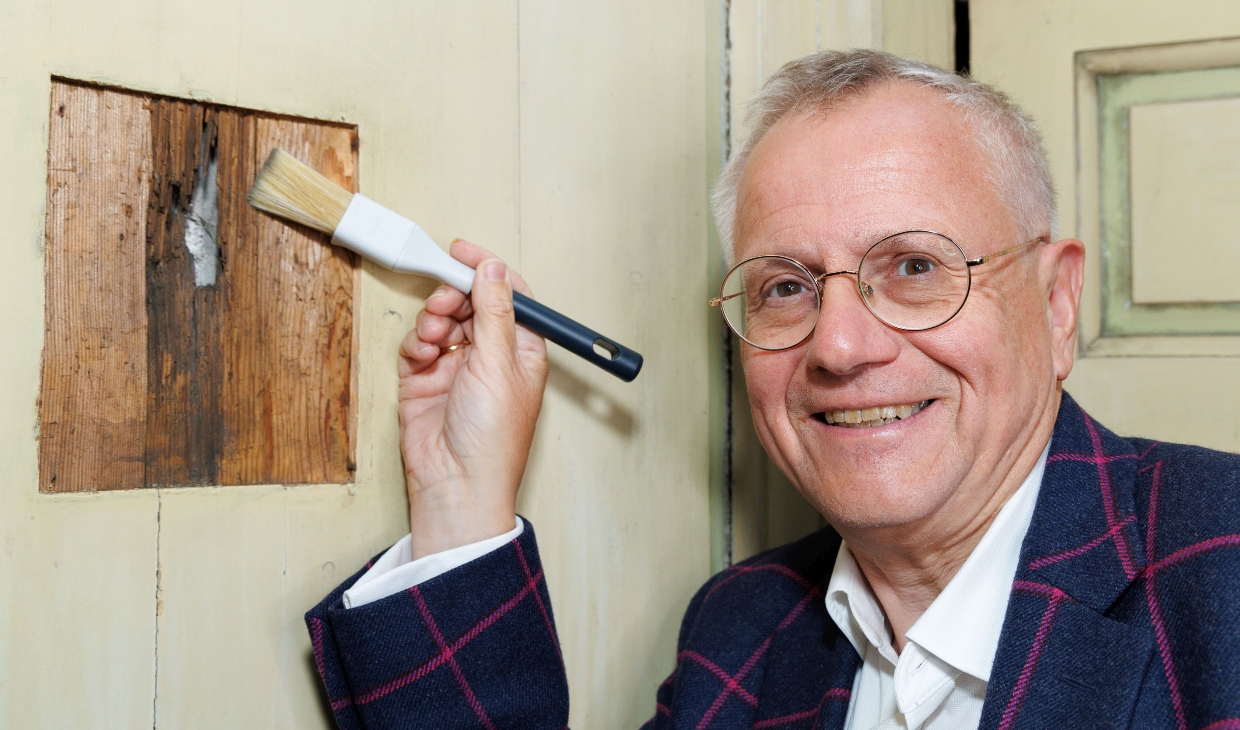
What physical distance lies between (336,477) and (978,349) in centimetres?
62

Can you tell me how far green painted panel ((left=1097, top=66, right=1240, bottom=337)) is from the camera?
136 cm

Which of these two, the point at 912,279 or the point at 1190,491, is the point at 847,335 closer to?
the point at 912,279

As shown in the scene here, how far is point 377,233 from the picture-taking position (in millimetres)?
811

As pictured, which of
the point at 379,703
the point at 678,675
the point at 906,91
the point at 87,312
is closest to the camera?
the point at 87,312

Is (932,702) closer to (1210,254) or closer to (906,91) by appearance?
(906,91)

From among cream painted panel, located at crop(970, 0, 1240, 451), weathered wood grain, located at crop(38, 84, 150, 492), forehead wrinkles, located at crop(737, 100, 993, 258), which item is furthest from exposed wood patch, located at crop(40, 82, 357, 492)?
cream painted panel, located at crop(970, 0, 1240, 451)

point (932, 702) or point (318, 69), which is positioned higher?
point (318, 69)

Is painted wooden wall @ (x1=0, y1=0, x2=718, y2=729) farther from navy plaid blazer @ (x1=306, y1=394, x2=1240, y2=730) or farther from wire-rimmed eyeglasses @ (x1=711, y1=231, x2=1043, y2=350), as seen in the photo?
wire-rimmed eyeglasses @ (x1=711, y1=231, x2=1043, y2=350)

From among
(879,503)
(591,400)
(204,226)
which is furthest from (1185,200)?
(204,226)

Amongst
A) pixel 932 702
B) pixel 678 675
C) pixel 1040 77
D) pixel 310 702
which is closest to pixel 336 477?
pixel 310 702

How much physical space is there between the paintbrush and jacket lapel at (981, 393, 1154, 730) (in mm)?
422

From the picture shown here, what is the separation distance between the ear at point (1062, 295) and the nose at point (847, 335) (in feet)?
0.68

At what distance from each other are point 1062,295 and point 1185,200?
0.55 meters

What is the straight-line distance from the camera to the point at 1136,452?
96 cm
